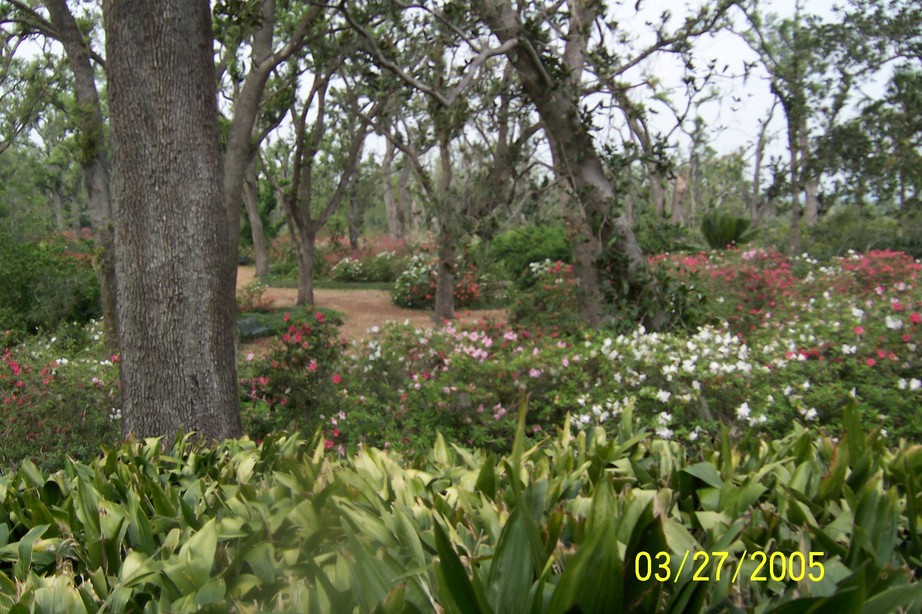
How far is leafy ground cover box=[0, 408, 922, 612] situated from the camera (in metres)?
1.33

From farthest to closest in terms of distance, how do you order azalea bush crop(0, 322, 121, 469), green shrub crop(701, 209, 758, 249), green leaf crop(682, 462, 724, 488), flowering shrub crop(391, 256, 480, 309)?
green shrub crop(701, 209, 758, 249)
flowering shrub crop(391, 256, 480, 309)
azalea bush crop(0, 322, 121, 469)
green leaf crop(682, 462, 724, 488)

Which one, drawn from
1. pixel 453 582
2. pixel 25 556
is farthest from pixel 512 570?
pixel 25 556

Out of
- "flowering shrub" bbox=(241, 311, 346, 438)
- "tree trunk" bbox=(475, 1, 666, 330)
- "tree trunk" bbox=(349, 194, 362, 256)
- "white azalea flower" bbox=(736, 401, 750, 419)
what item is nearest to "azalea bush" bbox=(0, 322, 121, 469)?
"flowering shrub" bbox=(241, 311, 346, 438)

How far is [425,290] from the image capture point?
663 inches

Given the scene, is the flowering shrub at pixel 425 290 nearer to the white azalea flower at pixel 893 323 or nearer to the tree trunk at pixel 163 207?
the white azalea flower at pixel 893 323

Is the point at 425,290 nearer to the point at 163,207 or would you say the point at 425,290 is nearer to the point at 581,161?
the point at 581,161

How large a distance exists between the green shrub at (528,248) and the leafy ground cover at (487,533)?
50.1 feet

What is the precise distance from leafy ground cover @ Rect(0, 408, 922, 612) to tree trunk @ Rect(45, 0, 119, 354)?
659cm

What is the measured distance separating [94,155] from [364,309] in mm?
7892

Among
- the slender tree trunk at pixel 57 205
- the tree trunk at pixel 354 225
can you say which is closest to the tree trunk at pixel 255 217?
the tree trunk at pixel 354 225

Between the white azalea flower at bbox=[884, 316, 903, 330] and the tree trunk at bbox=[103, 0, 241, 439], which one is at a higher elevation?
the tree trunk at bbox=[103, 0, 241, 439]

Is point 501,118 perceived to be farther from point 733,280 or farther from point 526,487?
point 526,487

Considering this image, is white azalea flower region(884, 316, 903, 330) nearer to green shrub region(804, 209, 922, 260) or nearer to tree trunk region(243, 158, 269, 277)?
green shrub region(804, 209, 922, 260)

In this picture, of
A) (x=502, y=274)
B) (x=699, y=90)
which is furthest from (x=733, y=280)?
(x=502, y=274)
